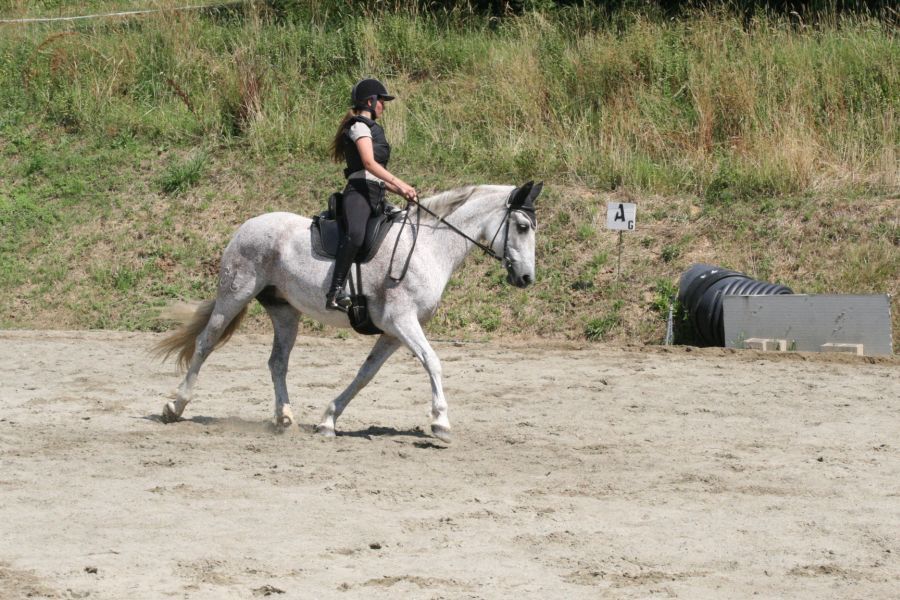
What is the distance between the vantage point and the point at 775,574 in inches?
225

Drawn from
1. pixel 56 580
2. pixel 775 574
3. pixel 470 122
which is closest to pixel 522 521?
pixel 775 574

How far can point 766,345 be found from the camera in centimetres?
1312

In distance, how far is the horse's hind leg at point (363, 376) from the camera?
8.96 meters

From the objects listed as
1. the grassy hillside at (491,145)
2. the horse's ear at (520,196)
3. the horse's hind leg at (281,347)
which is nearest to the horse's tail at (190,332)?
the horse's hind leg at (281,347)

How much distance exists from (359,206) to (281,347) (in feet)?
4.93

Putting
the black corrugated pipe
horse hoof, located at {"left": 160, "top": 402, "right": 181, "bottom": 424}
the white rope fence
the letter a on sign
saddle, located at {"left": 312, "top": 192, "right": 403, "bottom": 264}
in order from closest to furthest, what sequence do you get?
1. saddle, located at {"left": 312, "top": 192, "right": 403, "bottom": 264}
2. horse hoof, located at {"left": 160, "top": 402, "right": 181, "bottom": 424}
3. the black corrugated pipe
4. the letter a on sign
5. the white rope fence

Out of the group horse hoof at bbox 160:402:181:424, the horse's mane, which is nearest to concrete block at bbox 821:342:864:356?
the horse's mane

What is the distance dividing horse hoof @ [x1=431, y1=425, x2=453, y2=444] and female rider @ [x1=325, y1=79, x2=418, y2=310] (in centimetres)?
113

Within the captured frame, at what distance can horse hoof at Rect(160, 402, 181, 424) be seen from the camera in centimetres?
938

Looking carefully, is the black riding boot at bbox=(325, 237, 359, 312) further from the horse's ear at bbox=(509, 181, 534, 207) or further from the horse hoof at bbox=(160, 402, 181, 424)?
the horse hoof at bbox=(160, 402, 181, 424)

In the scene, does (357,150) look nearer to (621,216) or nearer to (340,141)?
(340,141)

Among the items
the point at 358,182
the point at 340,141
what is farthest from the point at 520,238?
the point at 340,141

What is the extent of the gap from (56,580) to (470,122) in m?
14.7

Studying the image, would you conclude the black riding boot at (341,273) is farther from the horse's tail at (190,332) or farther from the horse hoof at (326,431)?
the horse's tail at (190,332)
